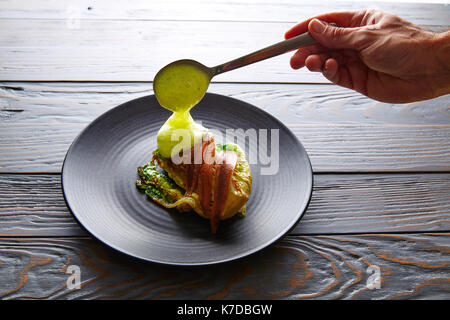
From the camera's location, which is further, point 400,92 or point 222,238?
point 400,92

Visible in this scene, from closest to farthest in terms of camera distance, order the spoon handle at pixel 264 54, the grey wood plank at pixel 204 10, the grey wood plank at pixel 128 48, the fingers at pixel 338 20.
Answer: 1. the spoon handle at pixel 264 54
2. the fingers at pixel 338 20
3. the grey wood plank at pixel 128 48
4. the grey wood plank at pixel 204 10

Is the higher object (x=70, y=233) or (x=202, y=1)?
(x=202, y=1)

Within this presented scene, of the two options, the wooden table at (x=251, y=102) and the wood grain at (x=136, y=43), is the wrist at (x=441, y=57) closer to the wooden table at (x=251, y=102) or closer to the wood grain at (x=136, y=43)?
the wooden table at (x=251, y=102)

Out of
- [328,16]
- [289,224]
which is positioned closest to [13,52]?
[328,16]

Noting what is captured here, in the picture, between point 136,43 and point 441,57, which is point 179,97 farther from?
point 441,57

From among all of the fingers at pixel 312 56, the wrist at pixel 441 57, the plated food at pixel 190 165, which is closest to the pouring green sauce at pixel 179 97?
the plated food at pixel 190 165

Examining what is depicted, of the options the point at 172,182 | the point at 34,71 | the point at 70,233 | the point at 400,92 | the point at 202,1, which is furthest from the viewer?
the point at 202,1

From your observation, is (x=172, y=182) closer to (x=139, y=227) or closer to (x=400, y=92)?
(x=139, y=227)
